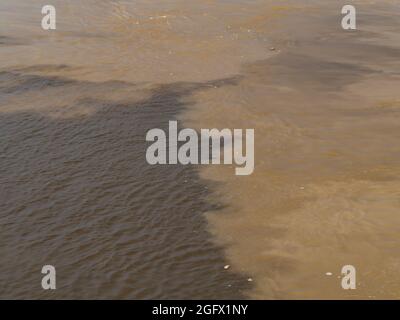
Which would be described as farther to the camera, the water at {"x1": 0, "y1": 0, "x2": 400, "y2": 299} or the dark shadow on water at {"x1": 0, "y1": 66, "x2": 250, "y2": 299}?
the water at {"x1": 0, "y1": 0, "x2": 400, "y2": 299}

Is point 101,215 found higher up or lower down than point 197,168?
lower down

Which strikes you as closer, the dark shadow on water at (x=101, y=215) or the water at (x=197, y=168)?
the dark shadow on water at (x=101, y=215)

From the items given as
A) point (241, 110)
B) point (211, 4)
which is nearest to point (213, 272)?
point (241, 110)

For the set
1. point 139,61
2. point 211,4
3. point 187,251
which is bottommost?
point 187,251

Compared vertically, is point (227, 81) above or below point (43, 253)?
above

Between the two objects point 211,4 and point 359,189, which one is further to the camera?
point 211,4

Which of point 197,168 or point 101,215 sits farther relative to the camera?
point 197,168
